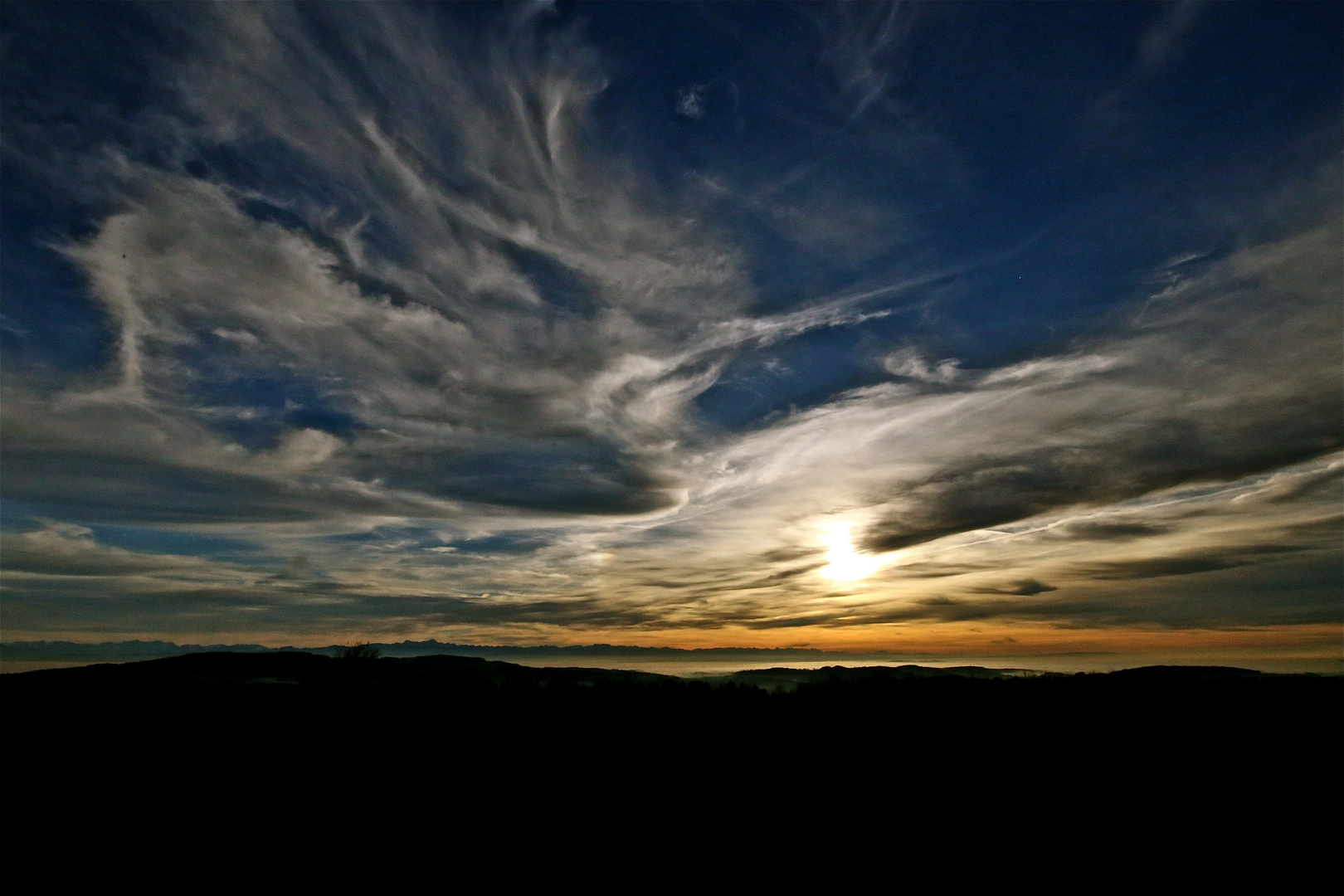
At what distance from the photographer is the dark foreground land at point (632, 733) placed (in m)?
12.7

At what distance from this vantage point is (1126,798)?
10727mm

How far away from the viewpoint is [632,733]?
1961 cm

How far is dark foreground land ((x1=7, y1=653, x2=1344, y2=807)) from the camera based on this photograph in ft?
41.7

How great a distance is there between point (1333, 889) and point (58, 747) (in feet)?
68.3

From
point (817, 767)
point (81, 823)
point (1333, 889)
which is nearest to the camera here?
point (1333, 889)

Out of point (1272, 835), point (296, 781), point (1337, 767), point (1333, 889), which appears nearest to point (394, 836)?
point (296, 781)

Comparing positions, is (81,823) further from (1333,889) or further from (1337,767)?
(1337,767)

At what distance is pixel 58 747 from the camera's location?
1441 centimetres

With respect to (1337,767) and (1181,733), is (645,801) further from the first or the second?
(1181,733)

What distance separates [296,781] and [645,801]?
8.31 metres

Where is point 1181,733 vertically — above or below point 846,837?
above

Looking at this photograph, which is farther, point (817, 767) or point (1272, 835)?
point (817, 767)

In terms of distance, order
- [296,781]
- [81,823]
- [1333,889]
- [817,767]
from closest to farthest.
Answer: [1333,889] < [81,823] < [817,767] < [296,781]

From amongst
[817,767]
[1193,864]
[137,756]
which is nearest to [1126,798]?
[1193,864]
